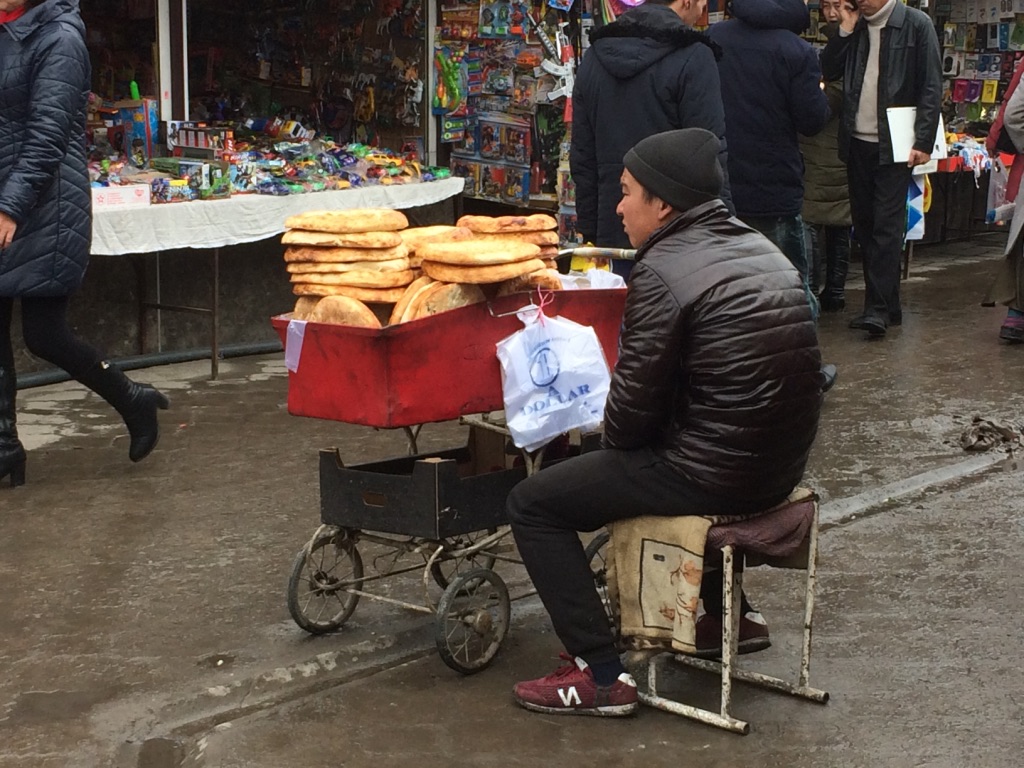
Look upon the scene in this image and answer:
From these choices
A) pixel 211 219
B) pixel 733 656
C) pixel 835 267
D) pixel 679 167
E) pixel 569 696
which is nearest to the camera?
pixel 679 167

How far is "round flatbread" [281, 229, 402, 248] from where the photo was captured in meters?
4.32

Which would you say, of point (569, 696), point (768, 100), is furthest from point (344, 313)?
point (768, 100)

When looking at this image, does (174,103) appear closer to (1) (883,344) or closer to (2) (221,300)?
(2) (221,300)

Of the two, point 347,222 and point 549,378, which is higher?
point 347,222

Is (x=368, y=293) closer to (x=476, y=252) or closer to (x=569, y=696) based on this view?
(x=476, y=252)

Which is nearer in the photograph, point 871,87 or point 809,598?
point 809,598

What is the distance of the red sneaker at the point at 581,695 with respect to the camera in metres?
4.05

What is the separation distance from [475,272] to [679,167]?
0.66 metres

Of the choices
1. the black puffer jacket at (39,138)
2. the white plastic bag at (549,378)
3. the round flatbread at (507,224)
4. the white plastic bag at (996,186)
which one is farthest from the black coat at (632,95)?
the white plastic bag at (996,186)

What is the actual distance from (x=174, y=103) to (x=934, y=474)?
4.68 metres

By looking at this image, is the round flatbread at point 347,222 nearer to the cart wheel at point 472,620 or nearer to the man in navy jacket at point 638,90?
the cart wheel at point 472,620

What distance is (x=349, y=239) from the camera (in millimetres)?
4316

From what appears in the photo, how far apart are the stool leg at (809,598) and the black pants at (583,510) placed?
0.51 feet

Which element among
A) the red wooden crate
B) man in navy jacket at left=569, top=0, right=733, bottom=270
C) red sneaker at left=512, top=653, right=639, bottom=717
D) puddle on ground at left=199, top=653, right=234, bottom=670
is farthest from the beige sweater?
puddle on ground at left=199, top=653, right=234, bottom=670
